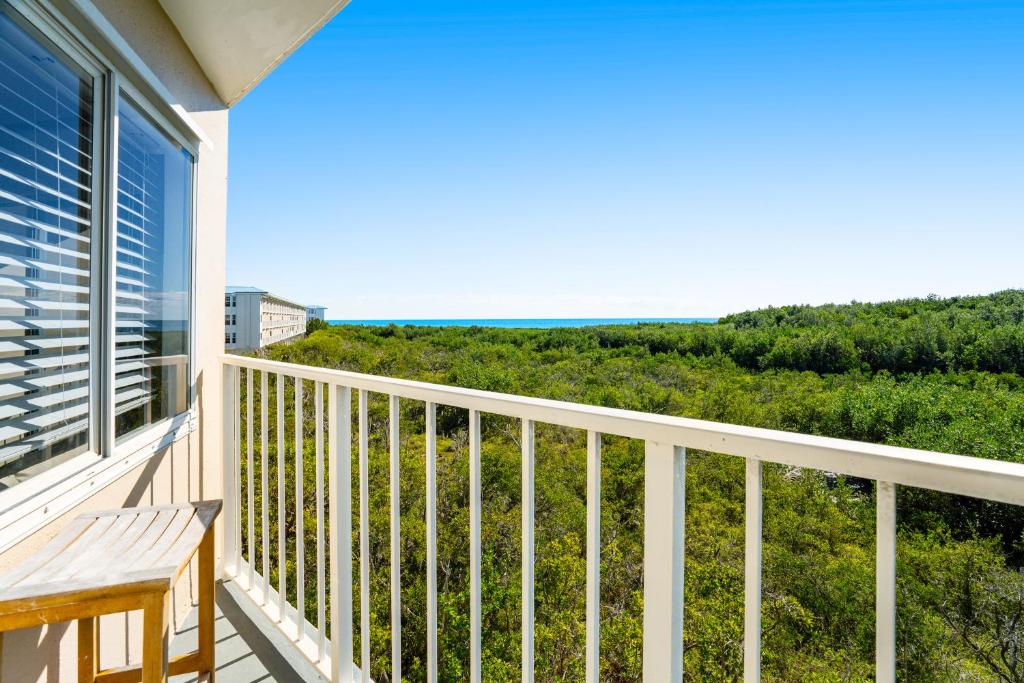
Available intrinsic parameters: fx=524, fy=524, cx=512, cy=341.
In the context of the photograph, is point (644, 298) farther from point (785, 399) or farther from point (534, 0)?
point (534, 0)

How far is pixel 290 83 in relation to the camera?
941 cm

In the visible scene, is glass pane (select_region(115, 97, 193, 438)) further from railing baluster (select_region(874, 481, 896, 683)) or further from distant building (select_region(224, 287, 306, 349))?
distant building (select_region(224, 287, 306, 349))

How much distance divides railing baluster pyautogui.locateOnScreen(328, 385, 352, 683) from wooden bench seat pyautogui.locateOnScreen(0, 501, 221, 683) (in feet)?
1.20

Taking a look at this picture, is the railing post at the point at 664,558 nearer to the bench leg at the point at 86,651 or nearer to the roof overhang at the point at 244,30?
the bench leg at the point at 86,651

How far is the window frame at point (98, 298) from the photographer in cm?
128

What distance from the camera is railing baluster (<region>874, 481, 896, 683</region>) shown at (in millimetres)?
705

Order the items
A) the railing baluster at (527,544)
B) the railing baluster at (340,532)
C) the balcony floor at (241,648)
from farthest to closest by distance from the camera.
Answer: the balcony floor at (241,648) < the railing baluster at (340,532) < the railing baluster at (527,544)

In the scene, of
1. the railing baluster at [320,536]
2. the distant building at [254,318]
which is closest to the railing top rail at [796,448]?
the railing baluster at [320,536]

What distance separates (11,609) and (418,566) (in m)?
7.89

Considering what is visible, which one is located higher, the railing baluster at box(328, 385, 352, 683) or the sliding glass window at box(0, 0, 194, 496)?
the sliding glass window at box(0, 0, 194, 496)

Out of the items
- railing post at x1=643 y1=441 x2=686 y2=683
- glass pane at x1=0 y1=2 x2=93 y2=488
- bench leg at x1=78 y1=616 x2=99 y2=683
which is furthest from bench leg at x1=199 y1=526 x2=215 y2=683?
railing post at x1=643 y1=441 x2=686 y2=683

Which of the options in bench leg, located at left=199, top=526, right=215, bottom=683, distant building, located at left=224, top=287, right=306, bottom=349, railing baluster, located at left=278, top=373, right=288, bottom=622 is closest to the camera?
bench leg, located at left=199, top=526, right=215, bottom=683

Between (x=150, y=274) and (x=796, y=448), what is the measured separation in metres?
2.34

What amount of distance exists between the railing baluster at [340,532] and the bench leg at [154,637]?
644mm
